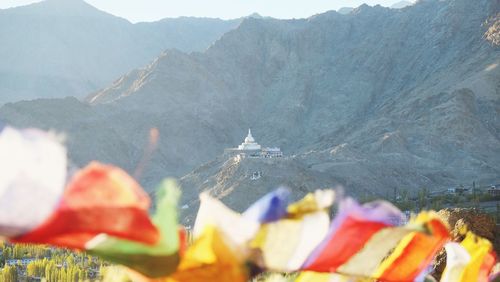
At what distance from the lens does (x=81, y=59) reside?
99.9 metres

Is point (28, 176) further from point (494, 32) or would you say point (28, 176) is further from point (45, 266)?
point (494, 32)

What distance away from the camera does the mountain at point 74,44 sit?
93.6 metres

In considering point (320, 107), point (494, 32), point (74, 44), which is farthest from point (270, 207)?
point (74, 44)

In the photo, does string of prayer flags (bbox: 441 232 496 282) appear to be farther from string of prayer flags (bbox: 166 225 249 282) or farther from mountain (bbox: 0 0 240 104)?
mountain (bbox: 0 0 240 104)

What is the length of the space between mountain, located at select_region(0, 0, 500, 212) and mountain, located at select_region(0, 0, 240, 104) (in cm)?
2657

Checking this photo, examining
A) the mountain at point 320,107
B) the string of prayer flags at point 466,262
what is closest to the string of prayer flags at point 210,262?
the string of prayer flags at point 466,262

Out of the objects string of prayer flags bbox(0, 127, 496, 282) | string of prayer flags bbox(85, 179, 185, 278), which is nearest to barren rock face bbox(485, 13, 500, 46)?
string of prayer flags bbox(0, 127, 496, 282)

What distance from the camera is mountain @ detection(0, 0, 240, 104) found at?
307ft

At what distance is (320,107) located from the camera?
218ft

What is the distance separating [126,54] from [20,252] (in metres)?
88.7

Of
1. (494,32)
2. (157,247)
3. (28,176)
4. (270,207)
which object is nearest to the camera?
(28,176)

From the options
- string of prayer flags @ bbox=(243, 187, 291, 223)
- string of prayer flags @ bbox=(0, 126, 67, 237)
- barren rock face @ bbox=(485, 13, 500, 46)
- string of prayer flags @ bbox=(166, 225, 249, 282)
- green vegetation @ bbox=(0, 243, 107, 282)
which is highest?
barren rock face @ bbox=(485, 13, 500, 46)

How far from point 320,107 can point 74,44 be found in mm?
47057

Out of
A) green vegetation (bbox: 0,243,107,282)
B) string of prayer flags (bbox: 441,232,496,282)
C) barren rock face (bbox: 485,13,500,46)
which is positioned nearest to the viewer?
string of prayer flags (bbox: 441,232,496,282)
